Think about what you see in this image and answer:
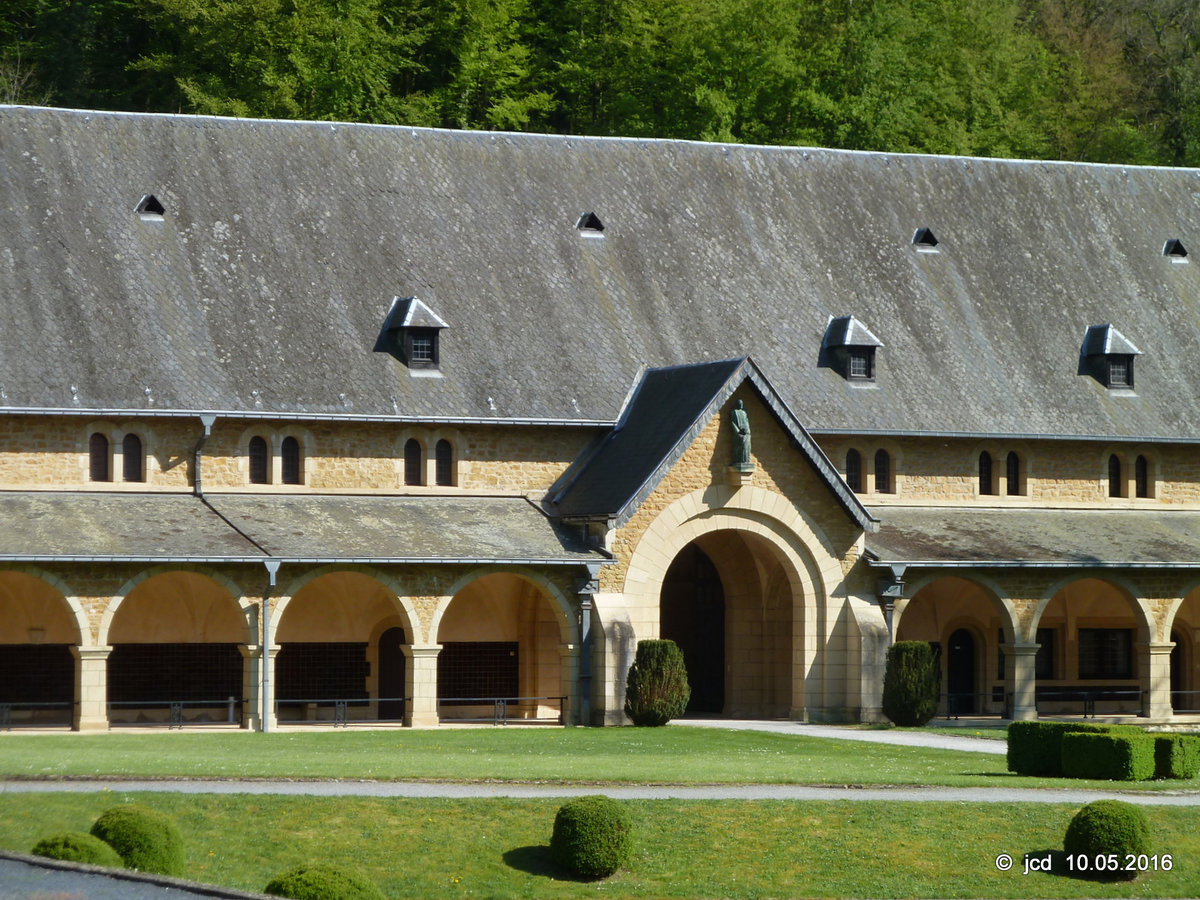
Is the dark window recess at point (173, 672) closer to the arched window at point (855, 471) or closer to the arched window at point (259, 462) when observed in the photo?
the arched window at point (259, 462)

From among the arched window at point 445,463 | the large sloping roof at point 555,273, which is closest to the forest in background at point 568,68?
the large sloping roof at point 555,273

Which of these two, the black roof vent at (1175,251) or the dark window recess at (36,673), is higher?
the black roof vent at (1175,251)

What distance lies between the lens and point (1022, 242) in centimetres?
4853

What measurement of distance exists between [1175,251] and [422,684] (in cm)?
2161

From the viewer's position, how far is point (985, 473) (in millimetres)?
45531

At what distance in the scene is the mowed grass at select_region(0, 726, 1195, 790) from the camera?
27078 mm

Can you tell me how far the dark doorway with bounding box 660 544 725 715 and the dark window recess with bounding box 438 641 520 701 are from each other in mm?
3743

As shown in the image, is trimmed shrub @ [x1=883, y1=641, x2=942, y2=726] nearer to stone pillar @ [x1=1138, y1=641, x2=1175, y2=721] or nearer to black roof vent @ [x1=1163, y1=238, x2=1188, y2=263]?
stone pillar @ [x1=1138, y1=641, x2=1175, y2=721]

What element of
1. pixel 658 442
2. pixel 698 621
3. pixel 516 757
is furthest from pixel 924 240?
pixel 516 757

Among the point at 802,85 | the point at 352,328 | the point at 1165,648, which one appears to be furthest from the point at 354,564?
the point at 802,85

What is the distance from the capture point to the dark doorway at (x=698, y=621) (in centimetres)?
4397

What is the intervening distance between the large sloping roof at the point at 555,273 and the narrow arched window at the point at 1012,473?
0.98 meters

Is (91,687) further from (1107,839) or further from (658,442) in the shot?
(1107,839)

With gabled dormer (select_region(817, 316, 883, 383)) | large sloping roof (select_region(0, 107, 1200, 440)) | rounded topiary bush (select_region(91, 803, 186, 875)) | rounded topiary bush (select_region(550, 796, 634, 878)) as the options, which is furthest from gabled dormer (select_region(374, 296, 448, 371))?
rounded topiary bush (select_region(91, 803, 186, 875))
